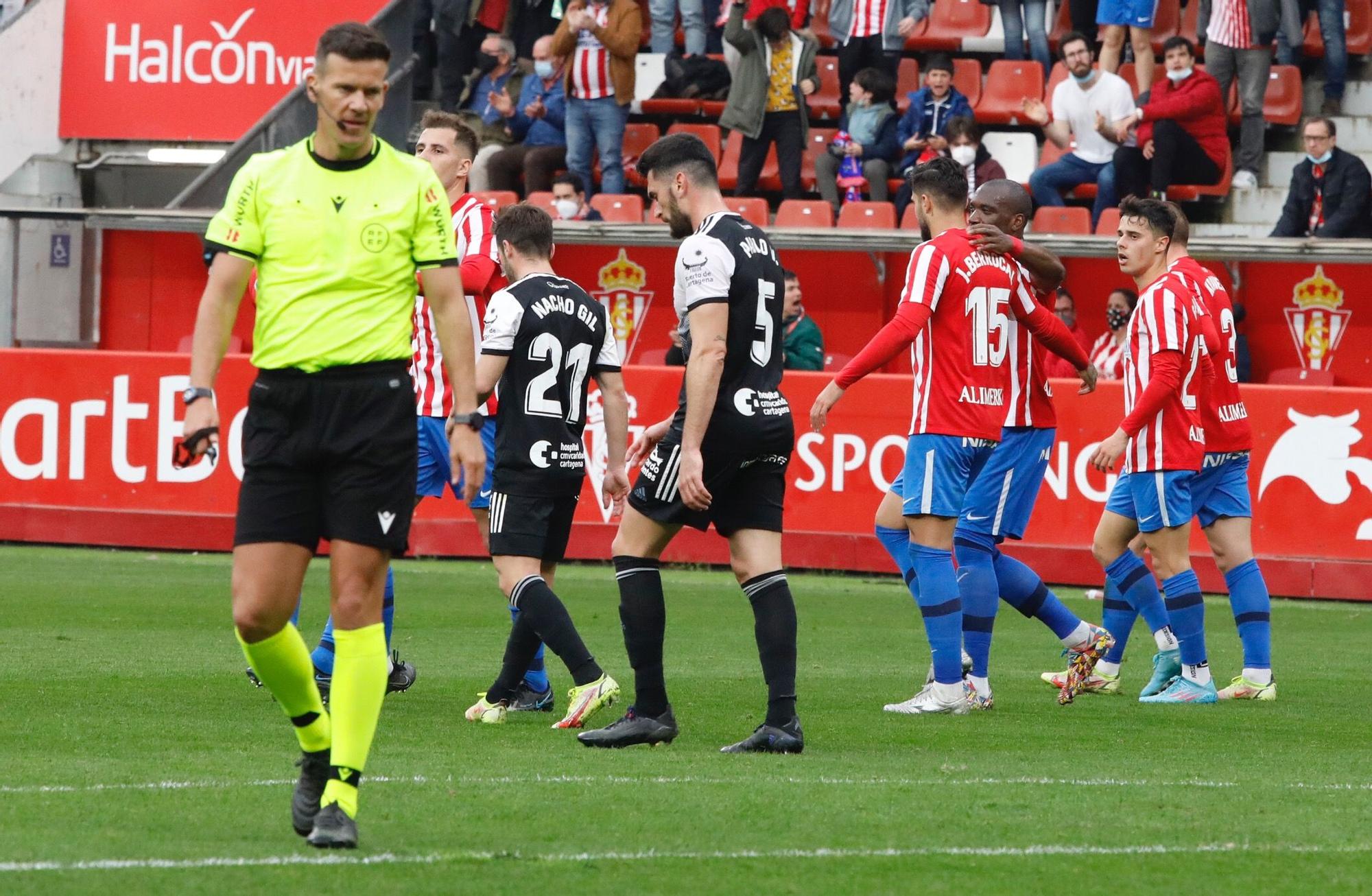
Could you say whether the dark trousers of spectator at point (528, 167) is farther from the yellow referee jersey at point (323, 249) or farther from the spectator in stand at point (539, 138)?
the yellow referee jersey at point (323, 249)

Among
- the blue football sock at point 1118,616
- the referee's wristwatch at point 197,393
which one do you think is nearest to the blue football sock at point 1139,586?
the blue football sock at point 1118,616

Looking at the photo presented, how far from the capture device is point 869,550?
14.7m

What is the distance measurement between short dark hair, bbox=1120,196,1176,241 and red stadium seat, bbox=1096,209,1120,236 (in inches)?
339

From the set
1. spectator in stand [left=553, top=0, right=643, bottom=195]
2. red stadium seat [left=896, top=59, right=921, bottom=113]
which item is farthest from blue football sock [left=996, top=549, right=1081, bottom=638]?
red stadium seat [left=896, top=59, right=921, bottom=113]

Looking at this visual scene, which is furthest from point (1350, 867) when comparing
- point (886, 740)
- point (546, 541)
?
point (546, 541)

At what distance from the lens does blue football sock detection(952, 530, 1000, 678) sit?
8.72 metres

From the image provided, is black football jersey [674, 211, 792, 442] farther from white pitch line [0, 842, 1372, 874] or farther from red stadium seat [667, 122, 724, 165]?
red stadium seat [667, 122, 724, 165]

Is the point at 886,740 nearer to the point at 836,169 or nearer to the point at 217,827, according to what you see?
the point at 217,827

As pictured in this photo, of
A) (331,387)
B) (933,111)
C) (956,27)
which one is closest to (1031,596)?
(331,387)

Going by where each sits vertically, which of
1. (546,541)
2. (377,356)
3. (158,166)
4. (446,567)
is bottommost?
(446,567)

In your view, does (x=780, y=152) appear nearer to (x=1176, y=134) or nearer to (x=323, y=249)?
(x=1176, y=134)

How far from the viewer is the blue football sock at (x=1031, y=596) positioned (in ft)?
29.6

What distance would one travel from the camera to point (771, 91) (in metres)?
18.7

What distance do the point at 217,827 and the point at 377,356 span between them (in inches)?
53.5
